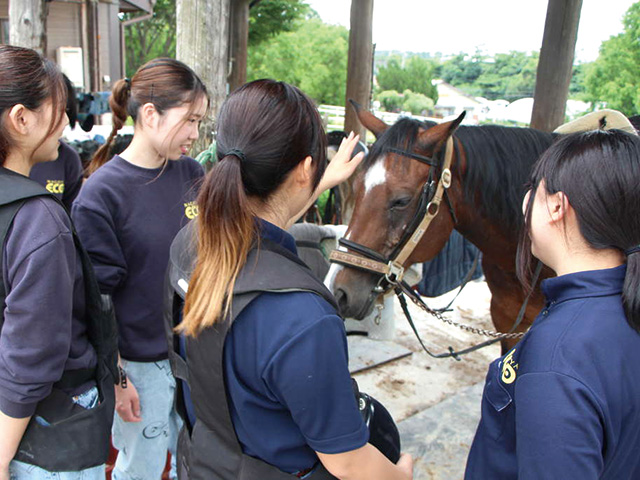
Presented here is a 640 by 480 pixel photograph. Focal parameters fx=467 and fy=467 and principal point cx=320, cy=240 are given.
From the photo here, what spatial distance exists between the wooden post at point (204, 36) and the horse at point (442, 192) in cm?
106

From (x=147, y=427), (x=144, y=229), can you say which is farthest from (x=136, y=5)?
(x=147, y=427)

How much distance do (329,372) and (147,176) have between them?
117cm

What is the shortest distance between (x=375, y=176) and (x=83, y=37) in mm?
11035

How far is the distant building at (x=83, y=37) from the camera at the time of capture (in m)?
9.95

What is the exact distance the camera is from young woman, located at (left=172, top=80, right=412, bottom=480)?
0.83 metres

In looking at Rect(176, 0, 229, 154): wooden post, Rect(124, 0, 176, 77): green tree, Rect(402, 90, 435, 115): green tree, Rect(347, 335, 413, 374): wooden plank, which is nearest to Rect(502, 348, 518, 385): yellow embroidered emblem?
Rect(176, 0, 229, 154): wooden post

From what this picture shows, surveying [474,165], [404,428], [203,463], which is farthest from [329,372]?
[404,428]

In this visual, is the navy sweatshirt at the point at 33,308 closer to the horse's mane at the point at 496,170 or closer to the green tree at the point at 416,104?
the horse's mane at the point at 496,170

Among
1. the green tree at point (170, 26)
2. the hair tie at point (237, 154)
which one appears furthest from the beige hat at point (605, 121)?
the green tree at point (170, 26)

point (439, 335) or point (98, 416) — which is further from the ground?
point (98, 416)

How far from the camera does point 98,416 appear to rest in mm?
1260

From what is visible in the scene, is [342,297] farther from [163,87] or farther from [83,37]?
[83,37]

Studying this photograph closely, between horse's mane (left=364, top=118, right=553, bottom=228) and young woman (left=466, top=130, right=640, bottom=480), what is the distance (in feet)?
3.98

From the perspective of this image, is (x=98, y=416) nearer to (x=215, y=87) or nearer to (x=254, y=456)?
(x=254, y=456)
